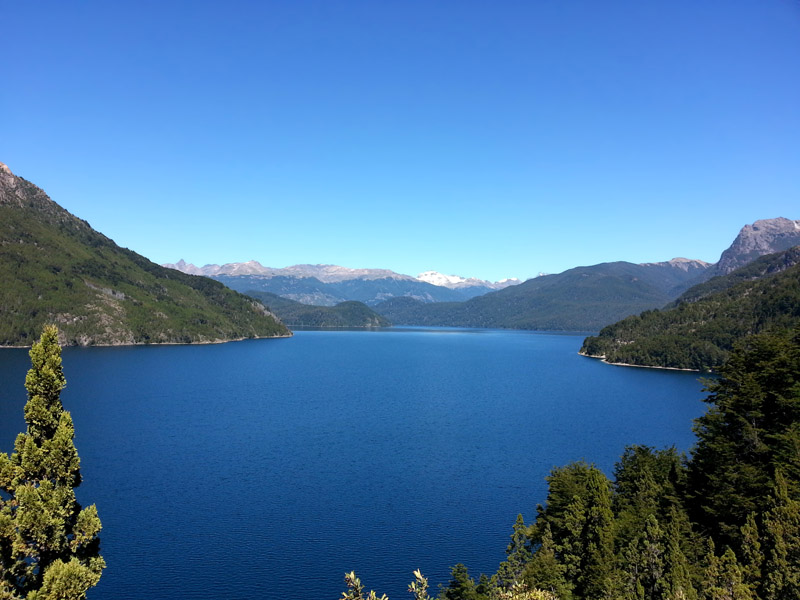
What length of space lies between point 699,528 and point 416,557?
28448 mm

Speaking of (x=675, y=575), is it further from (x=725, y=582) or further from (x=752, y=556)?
(x=752, y=556)

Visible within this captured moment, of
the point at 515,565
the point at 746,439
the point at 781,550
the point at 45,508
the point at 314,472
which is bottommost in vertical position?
the point at 314,472

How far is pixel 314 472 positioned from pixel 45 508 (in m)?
63.6

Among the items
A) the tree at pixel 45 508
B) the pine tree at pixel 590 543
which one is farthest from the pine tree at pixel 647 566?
the tree at pixel 45 508

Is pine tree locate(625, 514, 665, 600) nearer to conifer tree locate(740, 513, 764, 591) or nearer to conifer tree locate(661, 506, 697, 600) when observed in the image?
conifer tree locate(661, 506, 697, 600)

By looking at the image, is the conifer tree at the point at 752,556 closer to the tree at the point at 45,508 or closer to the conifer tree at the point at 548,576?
the conifer tree at the point at 548,576

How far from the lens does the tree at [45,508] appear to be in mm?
21469

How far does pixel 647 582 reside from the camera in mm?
35594

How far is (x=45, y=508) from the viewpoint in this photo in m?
22.0

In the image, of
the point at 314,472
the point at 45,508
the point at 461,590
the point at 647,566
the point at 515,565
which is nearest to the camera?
the point at 45,508

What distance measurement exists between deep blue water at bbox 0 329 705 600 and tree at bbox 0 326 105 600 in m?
29.5

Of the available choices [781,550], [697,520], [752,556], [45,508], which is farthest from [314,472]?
[781,550]

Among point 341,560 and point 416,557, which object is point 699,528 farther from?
point 341,560

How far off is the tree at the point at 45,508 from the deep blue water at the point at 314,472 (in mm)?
29519
